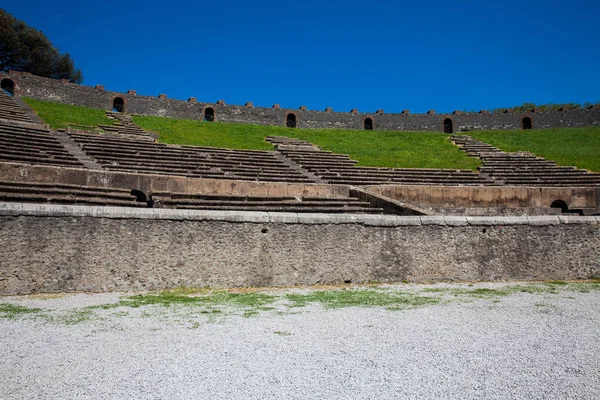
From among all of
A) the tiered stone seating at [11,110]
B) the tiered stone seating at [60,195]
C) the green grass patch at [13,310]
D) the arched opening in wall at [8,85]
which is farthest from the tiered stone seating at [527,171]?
the arched opening in wall at [8,85]

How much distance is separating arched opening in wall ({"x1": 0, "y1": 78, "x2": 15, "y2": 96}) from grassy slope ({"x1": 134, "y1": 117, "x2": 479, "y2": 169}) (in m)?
8.77

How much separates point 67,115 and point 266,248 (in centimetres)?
2447

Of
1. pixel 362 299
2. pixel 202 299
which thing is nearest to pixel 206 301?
pixel 202 299

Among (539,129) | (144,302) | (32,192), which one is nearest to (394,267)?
(144,302)

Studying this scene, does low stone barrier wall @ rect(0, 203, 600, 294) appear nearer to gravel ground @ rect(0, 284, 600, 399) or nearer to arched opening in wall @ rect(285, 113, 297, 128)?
gravel ground @ rect(0, 284, 600, 399)

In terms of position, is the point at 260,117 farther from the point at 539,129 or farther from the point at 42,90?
the point at 539,129

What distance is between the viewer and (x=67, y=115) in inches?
1097

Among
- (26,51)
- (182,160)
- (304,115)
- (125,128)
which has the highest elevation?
(26,51)

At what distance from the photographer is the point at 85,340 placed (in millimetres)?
4941

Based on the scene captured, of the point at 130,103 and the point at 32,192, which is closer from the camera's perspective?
the point at 32,192

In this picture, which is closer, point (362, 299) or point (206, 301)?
point (206, 301)

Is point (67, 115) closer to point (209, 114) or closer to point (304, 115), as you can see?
point (209, 114)

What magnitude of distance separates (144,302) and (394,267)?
505 cm

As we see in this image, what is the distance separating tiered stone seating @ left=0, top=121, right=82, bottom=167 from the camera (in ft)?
48.1
